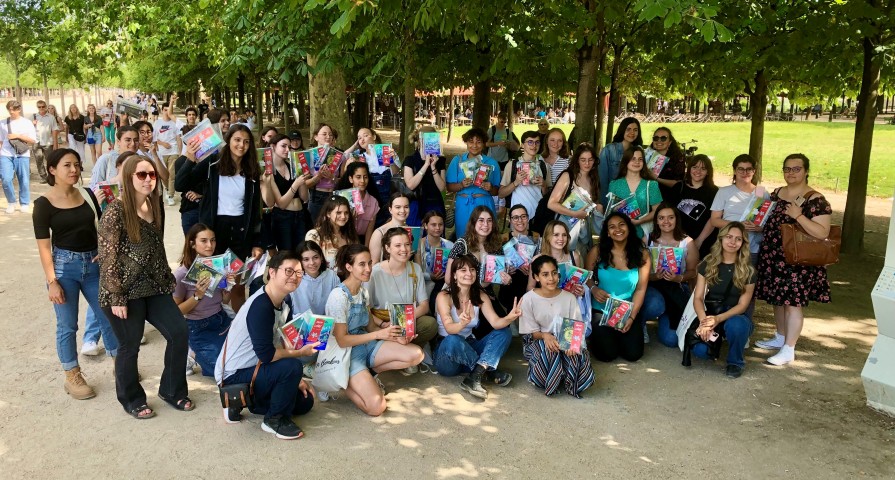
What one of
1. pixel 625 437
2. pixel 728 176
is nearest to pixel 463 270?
pixel 625 437

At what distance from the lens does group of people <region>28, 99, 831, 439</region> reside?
4938 mm

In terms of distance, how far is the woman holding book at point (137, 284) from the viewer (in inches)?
188

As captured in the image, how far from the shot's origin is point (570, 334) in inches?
221

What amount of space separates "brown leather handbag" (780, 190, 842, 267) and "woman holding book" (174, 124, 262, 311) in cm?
473

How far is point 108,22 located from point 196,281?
36.7ft

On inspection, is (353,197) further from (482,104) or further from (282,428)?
(482,104)

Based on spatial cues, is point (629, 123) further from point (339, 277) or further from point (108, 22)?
point (108, 22)

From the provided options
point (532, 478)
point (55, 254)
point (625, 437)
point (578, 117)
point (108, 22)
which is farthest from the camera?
point (108, 22)

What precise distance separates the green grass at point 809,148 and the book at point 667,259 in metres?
12.2

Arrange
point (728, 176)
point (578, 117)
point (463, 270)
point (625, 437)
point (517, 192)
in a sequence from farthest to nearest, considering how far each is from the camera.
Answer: point (728, 176) → point (578, 117) → point (517, 192) → point (463, 270) → point (625, 437)

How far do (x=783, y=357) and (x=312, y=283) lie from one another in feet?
13.7

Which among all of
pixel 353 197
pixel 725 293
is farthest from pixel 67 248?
pixel 725 293

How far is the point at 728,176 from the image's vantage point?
1972 centimetres

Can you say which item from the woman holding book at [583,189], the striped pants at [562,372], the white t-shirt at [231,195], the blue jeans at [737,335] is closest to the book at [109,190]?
the white t-shirt at [231,195]
